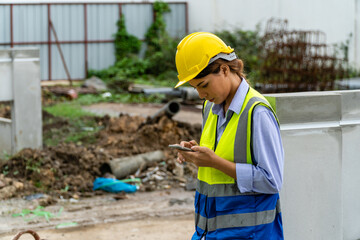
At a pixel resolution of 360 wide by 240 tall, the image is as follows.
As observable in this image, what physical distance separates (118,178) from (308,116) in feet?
17.7

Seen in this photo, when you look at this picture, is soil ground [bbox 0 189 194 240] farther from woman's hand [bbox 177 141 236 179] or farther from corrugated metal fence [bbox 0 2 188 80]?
corrugated metal fence [bbox 0 2 188 80]

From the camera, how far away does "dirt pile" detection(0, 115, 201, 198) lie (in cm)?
845

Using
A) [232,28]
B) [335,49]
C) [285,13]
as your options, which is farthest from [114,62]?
[335,49]

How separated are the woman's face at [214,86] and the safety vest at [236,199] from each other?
0.36 ft

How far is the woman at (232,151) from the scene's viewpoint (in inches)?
108

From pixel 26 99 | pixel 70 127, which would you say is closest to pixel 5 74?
pixel 26 99

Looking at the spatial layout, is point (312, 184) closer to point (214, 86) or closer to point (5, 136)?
point (214, 86)

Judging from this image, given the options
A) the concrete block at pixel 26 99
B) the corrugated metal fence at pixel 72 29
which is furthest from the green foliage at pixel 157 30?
the concrete block at pixel 26 99

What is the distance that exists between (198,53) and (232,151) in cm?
51

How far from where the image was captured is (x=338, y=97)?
4.18 m

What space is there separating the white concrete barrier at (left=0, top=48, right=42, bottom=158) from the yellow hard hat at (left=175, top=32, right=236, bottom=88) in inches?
296

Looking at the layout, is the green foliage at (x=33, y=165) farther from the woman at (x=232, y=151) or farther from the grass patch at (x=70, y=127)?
the woman at (x=232, y=151)

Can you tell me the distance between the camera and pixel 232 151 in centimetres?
281

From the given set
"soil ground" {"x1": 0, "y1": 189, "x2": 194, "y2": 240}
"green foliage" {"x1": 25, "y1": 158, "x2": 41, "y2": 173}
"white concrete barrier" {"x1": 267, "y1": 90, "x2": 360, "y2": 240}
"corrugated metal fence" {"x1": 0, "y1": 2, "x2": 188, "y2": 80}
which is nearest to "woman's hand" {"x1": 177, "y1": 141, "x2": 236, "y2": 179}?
"white concrete barrier" {"x1": 267, "y1": 90, "x2": 360, "y2": 240}
